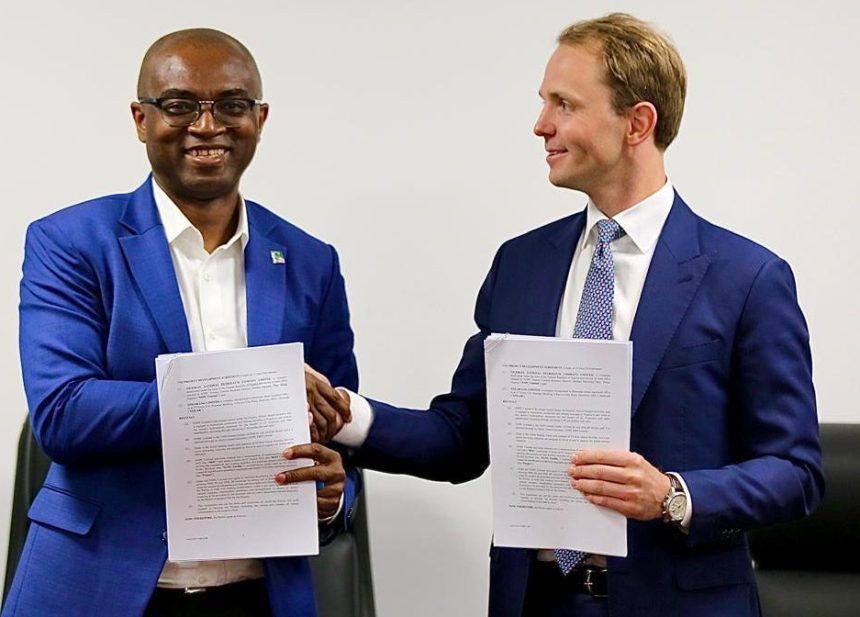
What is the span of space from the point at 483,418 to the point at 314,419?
396 millimetres

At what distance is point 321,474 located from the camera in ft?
6.34

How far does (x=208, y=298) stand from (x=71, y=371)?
Result: 11.2 inches

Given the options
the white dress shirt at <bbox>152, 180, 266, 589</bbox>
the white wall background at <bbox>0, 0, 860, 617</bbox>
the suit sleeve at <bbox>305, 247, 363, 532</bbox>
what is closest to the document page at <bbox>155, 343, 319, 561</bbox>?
the white dress shirt at <bbox>152, 180, 266, 589</bbox>

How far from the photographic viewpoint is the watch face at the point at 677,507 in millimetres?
1833

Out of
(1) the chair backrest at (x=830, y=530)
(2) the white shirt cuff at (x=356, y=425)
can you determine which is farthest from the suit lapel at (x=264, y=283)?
(1) the chair backrest at (x=830, y=530)

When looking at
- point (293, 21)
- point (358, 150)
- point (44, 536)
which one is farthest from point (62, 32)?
point (44, 536)

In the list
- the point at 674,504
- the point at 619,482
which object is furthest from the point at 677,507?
the point at 619,482

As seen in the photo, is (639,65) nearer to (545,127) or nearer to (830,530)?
(545,127)

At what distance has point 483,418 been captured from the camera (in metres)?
2.27

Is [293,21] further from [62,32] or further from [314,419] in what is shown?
[314,419]

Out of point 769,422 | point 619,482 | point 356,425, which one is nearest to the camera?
point 619,482

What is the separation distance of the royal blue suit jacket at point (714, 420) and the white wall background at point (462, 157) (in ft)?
3.55

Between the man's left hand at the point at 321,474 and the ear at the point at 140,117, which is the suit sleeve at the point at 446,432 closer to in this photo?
the man's left hand at the point at 321,474

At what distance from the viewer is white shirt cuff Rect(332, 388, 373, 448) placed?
2166 millimetres
